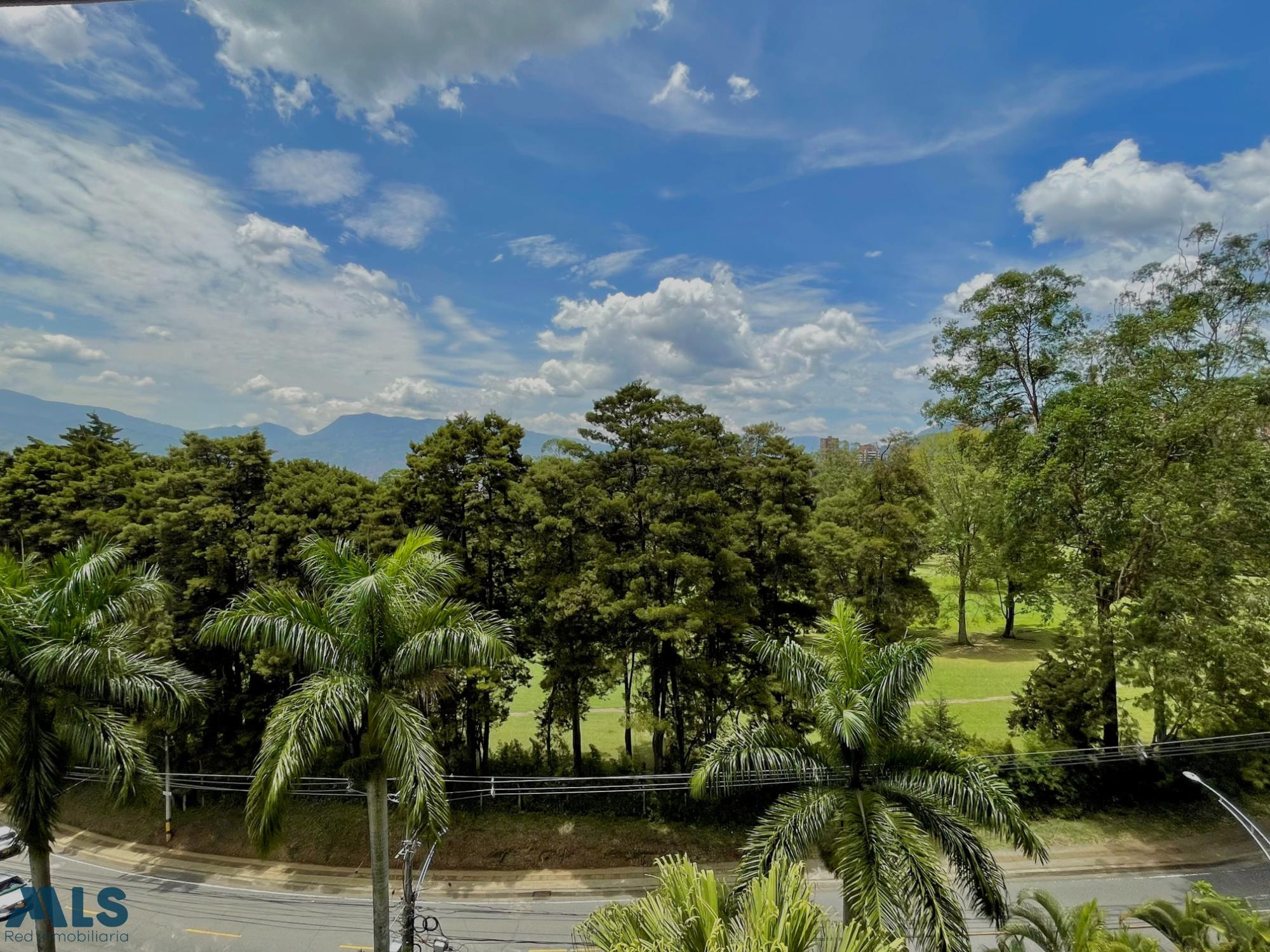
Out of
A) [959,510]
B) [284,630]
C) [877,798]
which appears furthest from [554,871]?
[959,510]

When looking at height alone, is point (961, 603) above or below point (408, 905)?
above

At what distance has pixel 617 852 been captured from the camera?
1661 cm

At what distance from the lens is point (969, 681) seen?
91.0 feet

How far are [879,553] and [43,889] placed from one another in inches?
762

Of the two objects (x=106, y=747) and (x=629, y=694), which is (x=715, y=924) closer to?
(x=106, y=747)

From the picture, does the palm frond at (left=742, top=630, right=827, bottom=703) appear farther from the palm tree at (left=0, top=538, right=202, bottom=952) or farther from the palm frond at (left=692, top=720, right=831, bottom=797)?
the palm tree at (left=0, top=538, right=202, bottom=952)

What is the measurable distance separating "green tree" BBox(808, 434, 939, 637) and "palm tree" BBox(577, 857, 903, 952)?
13.7 meters

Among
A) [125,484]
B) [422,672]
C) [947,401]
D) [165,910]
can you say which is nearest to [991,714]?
[947,401]

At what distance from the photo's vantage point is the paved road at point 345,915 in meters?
13.7

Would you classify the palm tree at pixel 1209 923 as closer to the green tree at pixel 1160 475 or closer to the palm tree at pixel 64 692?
the green tree at pixel 1160 475

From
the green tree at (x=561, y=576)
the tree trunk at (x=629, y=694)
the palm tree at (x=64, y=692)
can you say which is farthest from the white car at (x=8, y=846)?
the tree trunk at (x=629, y=694)

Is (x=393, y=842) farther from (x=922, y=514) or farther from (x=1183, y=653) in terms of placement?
(x=922, y=514)

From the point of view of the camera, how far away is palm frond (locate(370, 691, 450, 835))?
751cm

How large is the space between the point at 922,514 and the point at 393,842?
23665mm
